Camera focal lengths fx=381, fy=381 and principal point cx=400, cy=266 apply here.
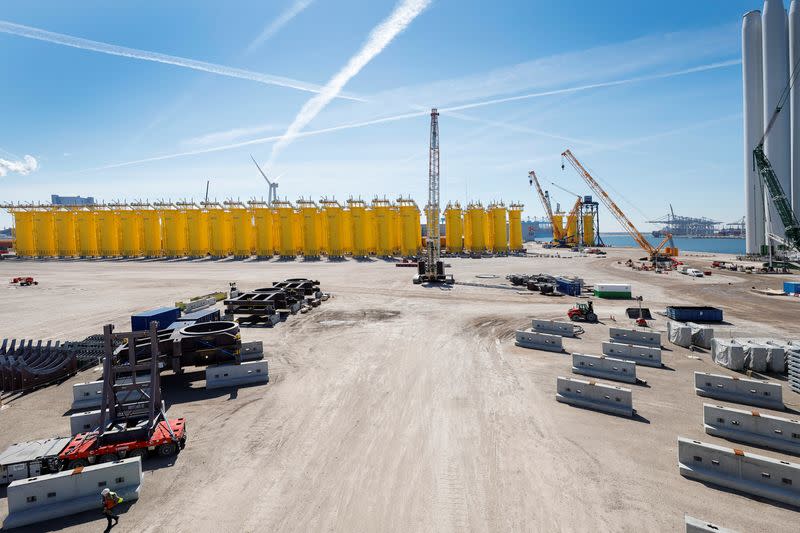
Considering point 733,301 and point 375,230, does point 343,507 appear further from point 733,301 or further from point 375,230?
point 375,230

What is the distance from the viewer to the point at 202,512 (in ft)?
25.2

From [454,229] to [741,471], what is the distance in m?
79.9

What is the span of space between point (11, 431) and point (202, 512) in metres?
8.45

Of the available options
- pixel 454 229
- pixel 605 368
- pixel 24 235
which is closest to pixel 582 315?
pixel 605 368

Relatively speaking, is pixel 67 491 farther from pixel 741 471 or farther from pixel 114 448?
pixel 741 471

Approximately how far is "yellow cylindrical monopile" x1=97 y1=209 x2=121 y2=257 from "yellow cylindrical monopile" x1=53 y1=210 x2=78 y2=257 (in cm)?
645

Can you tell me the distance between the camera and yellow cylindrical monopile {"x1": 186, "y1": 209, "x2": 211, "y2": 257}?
277 ft

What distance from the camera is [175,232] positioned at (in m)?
84.8

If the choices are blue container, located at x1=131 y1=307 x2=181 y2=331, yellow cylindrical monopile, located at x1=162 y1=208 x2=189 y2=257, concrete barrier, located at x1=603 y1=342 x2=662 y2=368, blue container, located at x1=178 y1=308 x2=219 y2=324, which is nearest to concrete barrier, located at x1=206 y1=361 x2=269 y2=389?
blue container, located at x1=178 y1=308 x2=219 y2=324

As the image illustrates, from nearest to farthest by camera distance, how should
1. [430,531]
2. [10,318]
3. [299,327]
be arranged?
[430,531] < [299,327] < [10,318]

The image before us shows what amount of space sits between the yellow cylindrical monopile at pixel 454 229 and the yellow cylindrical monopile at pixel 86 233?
79.1 metres

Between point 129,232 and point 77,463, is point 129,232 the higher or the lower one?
the higher one

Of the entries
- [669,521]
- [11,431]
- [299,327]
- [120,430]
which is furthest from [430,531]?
[299,327]

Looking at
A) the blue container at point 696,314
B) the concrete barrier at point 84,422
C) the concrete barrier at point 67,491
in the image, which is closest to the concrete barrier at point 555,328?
the blue container at point 696,314
